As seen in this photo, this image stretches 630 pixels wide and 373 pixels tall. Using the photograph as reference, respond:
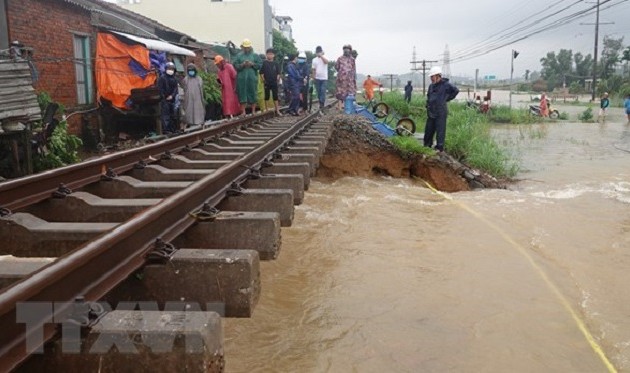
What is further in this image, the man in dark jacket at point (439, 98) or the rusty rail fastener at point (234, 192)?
the man in dark jacket at point (439, 98)

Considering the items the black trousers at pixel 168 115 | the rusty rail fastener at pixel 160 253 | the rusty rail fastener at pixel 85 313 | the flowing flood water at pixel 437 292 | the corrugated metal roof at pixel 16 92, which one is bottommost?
Answer: the flowing flood water at pixel 437 292

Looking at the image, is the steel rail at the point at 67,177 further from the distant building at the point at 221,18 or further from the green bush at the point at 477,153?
the distant building at the point at 221,18

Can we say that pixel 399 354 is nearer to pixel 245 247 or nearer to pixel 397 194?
pixel 245 247

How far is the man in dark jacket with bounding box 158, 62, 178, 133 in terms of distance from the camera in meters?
10.9

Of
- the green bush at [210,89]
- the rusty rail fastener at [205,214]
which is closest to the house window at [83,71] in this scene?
the green bush at [210,89]

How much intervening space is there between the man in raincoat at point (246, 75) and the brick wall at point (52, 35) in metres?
3.14

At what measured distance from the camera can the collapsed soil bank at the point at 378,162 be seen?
955cm

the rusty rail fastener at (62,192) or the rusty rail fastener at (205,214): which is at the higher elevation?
the rusty rail fastener at (62,192)

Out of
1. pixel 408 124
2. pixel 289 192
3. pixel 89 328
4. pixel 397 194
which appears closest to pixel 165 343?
pixel 89 328

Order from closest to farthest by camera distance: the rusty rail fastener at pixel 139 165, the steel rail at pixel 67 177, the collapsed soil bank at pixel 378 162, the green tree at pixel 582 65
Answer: the steel rail at pixel 67 177 < the rusty rail fastener at pixel 139 165 < the collapsed soil bank at pixel 378 162 < the green tree at pixel 582 65

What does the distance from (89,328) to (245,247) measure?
1199 mm

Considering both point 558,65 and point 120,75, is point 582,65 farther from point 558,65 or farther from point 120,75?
point 120,75

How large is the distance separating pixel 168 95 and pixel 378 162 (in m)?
4.44

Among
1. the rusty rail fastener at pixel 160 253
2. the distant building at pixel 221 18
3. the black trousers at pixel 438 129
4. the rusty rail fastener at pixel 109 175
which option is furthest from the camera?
the distant building at pixel 221 18
